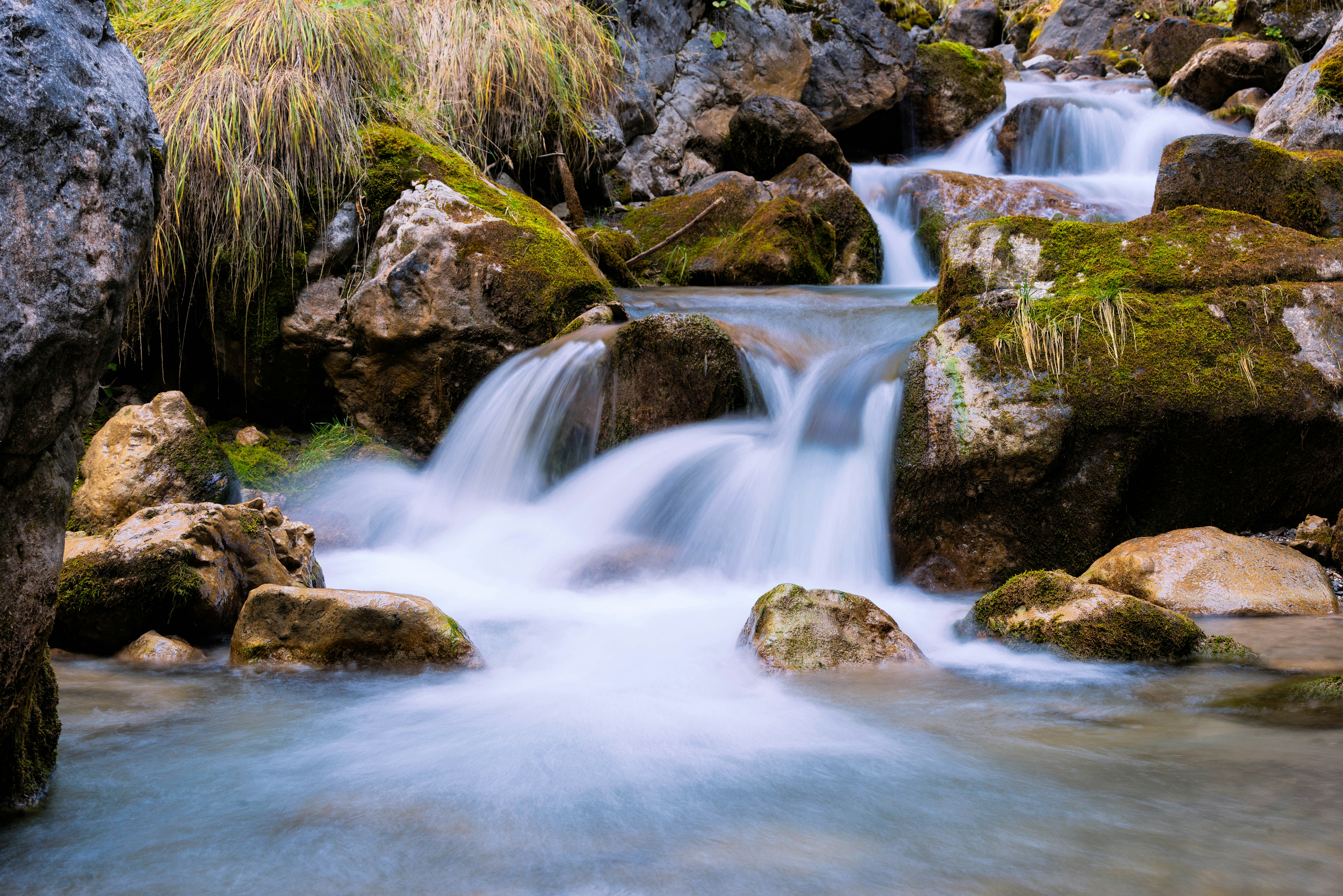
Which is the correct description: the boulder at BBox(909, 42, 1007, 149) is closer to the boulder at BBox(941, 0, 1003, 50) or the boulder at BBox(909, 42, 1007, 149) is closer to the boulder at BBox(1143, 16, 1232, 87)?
the boulder at BBox(1143, 16, 1232, 87)

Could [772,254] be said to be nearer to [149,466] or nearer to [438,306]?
[438,306]

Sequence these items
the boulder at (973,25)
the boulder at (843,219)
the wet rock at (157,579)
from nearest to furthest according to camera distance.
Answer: the wet rock at (157,579), the boulder at (843,219), the boulder at (973,25)

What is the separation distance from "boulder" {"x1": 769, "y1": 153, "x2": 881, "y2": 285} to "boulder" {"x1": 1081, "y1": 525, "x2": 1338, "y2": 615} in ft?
18.0

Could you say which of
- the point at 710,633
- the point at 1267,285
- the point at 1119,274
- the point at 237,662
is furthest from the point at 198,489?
the point at 1267,285

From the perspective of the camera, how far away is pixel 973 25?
2053 cm

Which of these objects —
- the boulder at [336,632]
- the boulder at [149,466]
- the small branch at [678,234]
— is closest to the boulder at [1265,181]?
the small branch at [678,234]

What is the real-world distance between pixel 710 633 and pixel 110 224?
251 centimetres

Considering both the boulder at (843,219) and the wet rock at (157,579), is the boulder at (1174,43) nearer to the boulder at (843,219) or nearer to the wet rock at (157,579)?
the boulder at (843,219)

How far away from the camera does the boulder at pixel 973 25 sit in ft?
67.1

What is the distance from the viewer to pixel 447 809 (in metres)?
1.84

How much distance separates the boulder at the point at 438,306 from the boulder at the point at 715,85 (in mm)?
5834

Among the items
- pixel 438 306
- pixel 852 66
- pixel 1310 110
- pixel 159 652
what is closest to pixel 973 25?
pixel 852 66

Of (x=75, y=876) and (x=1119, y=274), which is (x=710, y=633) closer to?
(x=75, y=876)

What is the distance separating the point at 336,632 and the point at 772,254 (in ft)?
20.2
